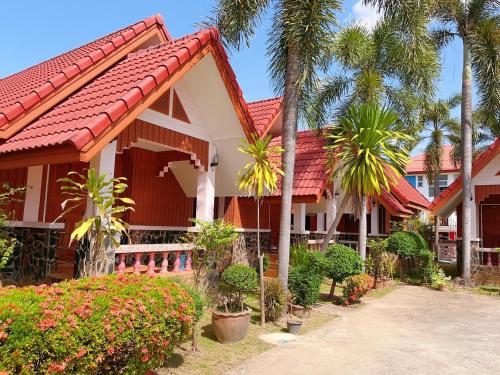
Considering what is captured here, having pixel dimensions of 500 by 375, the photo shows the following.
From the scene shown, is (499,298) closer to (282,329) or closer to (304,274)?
(304,274)

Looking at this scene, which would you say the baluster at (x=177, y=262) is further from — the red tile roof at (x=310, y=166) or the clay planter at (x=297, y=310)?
the red tile roof at (x=310, y=166)

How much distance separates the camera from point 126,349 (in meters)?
4.18

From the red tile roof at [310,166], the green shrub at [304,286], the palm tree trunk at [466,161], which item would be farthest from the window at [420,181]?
the green shrub at [304,286]

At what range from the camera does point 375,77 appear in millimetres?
13859

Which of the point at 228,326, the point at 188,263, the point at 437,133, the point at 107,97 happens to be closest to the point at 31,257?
the point at 188,263

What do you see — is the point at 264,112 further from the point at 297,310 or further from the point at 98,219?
the point at 98,219

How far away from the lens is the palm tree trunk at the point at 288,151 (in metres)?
A: 9.12

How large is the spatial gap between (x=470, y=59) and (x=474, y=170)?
4172 mm

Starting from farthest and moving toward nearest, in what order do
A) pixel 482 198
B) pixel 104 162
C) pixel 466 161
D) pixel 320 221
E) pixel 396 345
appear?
pixel 320 221, pixel 482 198, pixel 466 161, pixel 396 345, pixel 104 162

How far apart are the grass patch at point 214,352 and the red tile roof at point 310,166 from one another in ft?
17.5

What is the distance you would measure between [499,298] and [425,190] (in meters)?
29.9

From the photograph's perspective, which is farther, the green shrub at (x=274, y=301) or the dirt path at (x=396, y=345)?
the green shrub at (x=274, y=301)

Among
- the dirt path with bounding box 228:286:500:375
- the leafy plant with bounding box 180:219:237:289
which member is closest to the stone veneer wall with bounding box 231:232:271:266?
the leafy plant with bounding box 180:219:237:289

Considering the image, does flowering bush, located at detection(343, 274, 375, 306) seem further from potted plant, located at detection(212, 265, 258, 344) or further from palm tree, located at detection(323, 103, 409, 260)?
potted plant, located at detection(212, 265, 258, 344)
